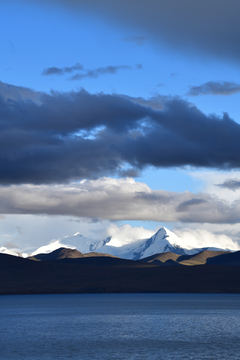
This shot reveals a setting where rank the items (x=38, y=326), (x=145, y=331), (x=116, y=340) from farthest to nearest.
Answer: (x=38, y=326) < (x=145, y=331) < (x=116, y=340)

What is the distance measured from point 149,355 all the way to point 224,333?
27.2 metres

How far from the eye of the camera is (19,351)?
6512cm

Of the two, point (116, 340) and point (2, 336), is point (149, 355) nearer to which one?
point (116, 340)

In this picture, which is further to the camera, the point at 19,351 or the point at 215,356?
the point at 19,351

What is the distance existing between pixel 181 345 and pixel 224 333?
17.2m

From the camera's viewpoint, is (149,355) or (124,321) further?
(124,321)

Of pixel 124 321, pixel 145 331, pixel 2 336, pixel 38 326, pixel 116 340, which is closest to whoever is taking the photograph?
pixel 116 340

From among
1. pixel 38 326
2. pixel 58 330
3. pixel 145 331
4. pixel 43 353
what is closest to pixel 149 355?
pixel 43 353

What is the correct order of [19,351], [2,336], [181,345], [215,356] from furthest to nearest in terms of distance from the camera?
[2,336]
[181,345]
[19,351]
[215,356]

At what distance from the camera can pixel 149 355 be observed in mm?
61406

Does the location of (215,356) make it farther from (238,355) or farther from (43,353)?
(43,353)

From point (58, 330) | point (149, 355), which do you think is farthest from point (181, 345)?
point (58, 330)

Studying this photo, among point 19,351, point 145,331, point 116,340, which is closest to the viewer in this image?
point 19,351

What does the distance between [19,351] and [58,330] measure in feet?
87.1
